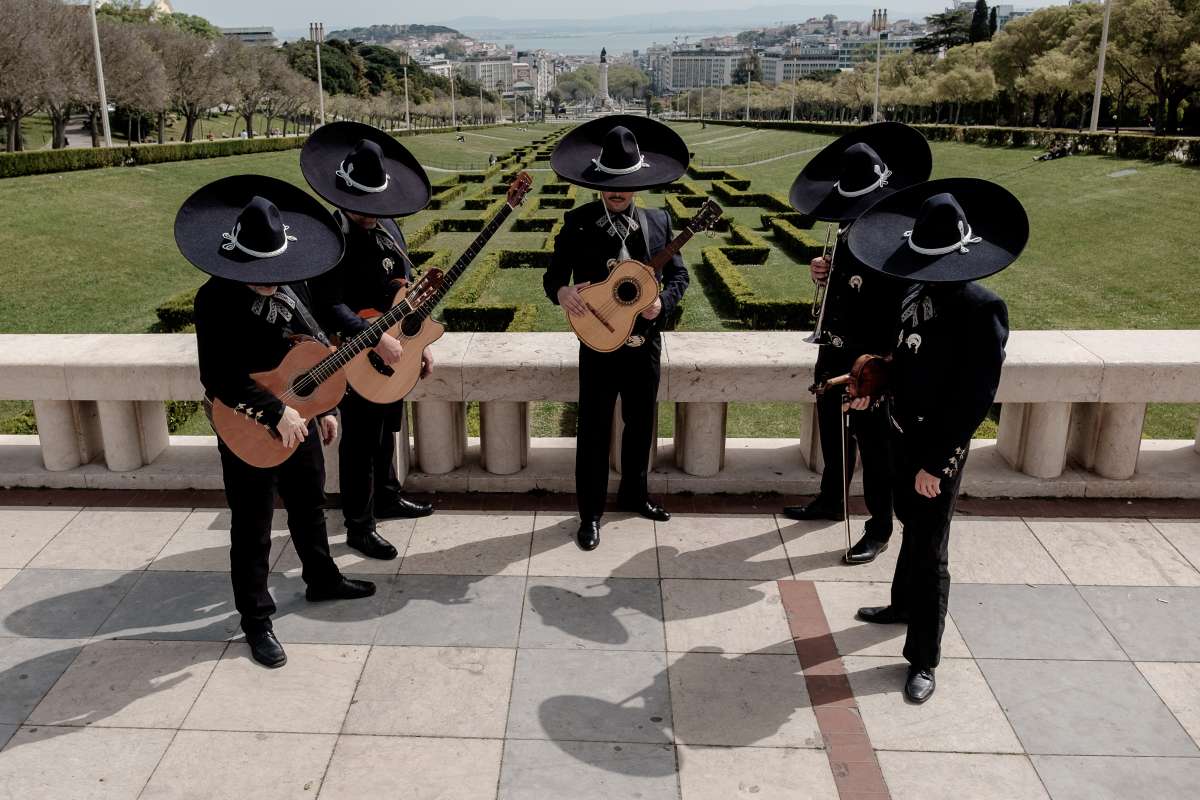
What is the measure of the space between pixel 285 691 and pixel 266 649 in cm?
32

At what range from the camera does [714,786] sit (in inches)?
163

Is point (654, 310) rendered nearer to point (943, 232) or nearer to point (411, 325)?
point (411, 325)

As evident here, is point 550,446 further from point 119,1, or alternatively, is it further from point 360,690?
point 119,1

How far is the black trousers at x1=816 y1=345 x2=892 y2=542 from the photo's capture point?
19.3ft

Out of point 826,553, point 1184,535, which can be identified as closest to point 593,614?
point 826,553

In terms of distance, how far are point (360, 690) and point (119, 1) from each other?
392ft

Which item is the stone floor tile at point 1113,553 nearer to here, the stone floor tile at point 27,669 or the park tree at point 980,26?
the stone floor tile at point 27,669

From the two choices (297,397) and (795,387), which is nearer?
(297,397)

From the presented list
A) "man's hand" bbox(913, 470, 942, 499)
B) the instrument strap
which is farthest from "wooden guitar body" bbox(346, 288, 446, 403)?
"man's hand" bbox(913, 470, 942, 499)

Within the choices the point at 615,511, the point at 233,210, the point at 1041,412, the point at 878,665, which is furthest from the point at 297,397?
the point at 1041,412

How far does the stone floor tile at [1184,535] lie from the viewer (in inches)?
241

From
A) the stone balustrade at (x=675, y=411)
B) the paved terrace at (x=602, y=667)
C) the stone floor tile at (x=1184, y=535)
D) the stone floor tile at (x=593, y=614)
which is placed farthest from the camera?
the stone balustrade at (x=675, y=411)

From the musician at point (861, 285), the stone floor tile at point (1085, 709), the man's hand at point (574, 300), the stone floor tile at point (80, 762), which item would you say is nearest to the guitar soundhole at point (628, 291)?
the man's hand at point (574, 300)

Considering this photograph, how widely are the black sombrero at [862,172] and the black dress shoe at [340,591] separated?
11.5ft
